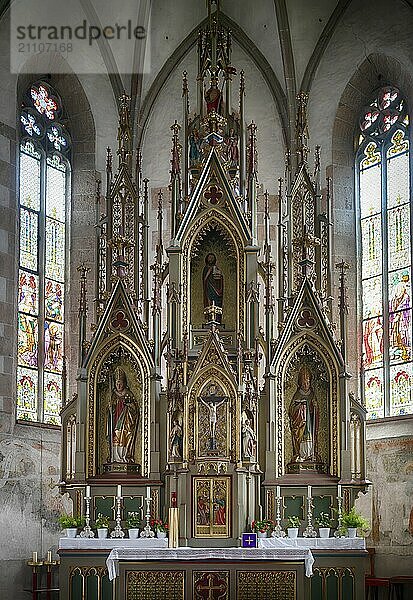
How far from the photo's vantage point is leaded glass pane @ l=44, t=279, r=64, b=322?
23.3 metres

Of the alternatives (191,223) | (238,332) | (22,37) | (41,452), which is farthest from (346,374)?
(22,37)

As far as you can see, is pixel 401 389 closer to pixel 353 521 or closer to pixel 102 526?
pixel 353 521

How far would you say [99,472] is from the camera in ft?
66.7

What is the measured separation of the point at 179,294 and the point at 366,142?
602 centimetres

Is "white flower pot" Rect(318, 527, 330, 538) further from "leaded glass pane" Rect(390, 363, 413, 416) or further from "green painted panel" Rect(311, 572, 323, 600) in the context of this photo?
"leaded glass pane" Rect(390, 363, 413, 416)

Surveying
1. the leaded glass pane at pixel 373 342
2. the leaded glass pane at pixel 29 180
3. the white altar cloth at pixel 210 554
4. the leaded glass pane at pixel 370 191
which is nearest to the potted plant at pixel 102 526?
the white altar cloth at pixel 210 554

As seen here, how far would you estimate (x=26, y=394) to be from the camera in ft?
73.5

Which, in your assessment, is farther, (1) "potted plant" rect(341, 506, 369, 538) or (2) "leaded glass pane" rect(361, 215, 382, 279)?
(2) "leaded glass pane" rect(361, 215, 382, 279)

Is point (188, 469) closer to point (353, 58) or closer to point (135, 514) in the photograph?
point (135, 514)

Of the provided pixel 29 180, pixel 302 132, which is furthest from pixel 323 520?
pixel 29 180

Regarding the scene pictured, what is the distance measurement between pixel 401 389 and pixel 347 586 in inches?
179

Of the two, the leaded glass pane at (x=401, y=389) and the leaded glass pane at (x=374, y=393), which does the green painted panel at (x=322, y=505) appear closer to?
the leaded glass pane at (x=401, y=389)

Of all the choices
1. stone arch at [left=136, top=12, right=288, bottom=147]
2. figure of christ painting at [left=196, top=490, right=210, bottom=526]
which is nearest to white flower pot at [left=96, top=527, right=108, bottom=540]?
figure of christ painting at [left=196, top=490, right=210, bottom=526]

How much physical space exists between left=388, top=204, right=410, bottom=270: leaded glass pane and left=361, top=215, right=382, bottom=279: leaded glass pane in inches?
12.6
